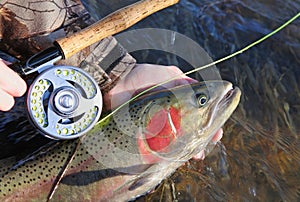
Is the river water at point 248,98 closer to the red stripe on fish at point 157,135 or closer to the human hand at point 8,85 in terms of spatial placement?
the red stripe on fish at point 157,135

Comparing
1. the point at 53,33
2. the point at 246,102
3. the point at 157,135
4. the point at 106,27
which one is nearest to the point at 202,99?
the point at 157,135

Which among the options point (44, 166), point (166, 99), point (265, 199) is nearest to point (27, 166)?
point (44, 166)

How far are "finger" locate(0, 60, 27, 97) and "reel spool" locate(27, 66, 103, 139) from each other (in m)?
0.10

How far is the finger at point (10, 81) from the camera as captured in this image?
2.30 m

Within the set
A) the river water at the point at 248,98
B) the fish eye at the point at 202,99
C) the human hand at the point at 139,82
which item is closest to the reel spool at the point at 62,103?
the human hand at the point at 139,82

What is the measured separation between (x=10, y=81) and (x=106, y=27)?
657 millimetres

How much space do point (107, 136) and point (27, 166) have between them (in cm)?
53

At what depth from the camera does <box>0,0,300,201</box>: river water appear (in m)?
3.37

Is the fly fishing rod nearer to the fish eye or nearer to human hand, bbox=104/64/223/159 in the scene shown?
human hand, bbox=104/64/223/159

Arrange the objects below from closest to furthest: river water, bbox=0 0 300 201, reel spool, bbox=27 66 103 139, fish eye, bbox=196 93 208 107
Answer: reel spool, bbox=27 66 103 139
fish eye, bbox=196 93 208 107
river water, bbox=0 0 300 201

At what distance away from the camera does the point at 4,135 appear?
322cm

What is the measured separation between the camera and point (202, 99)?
298cm

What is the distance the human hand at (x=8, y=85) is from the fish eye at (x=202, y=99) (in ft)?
3.72

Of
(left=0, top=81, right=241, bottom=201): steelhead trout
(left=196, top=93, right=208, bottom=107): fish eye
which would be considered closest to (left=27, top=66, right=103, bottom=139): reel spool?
(left=0, top=81, right=241, bottom=201): steelhead trout
